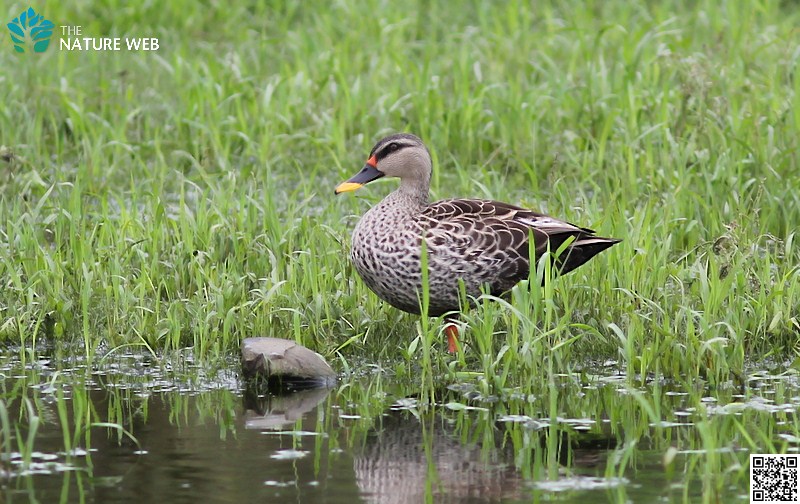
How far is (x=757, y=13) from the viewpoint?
42.0ft

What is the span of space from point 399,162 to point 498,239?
0.81 metres

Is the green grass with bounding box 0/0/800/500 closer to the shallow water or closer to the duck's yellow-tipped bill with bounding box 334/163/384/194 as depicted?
the shallow water

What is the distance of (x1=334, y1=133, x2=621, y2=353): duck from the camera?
6586 millimetres

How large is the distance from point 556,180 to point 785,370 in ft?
7.60

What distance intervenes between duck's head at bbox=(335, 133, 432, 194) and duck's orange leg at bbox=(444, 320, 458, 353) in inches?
32.8

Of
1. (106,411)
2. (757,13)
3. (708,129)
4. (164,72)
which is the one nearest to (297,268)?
(106,411)

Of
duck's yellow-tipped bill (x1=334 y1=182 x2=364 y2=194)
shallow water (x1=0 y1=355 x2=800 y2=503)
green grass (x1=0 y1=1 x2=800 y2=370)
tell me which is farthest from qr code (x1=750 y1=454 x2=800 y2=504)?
duck's yellow-tipped bill (x1=334 y1=182 x2=364 y2=194)

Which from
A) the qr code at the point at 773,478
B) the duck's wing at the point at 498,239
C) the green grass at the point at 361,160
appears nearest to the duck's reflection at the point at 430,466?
the qr code at the point at 773,478

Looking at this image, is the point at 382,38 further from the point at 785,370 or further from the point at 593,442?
the point at 593,442

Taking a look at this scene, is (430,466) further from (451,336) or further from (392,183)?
(392,183)

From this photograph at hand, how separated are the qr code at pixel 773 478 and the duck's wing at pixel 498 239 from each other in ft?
5.97

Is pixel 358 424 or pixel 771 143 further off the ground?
pixel 771 143

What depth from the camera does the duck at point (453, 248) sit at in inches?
259

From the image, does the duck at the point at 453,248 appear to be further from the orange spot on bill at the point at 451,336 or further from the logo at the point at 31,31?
the logo at the point at 31,31
